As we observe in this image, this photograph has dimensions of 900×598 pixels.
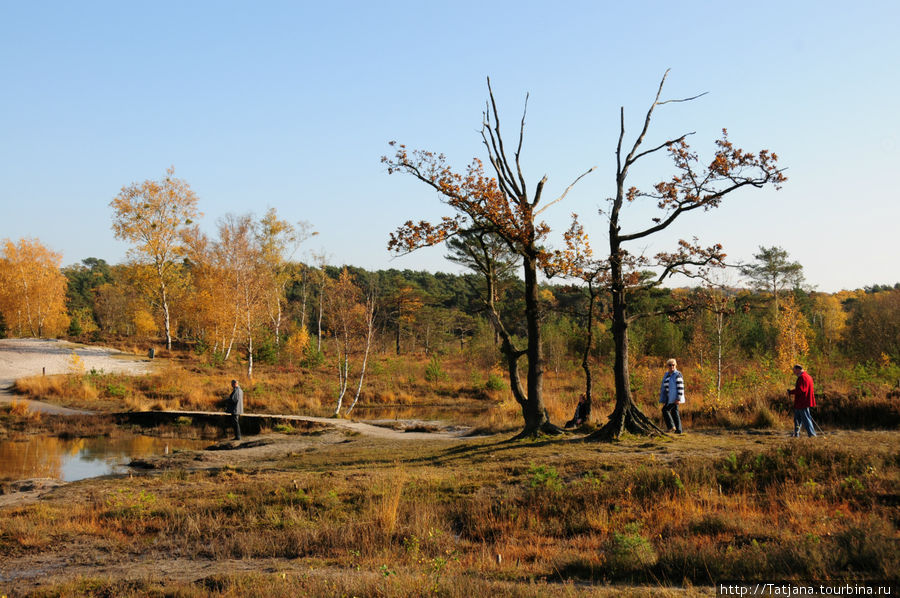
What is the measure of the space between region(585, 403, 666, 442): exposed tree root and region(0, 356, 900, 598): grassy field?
0.76m

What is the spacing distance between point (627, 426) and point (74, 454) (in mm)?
17340

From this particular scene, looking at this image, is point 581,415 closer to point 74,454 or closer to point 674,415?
point 674,415

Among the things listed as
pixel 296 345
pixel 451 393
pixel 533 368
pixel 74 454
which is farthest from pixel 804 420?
pixel 296 345

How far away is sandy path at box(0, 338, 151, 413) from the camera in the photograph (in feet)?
125

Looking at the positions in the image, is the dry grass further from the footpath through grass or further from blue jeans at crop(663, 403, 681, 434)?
the footpath through grass

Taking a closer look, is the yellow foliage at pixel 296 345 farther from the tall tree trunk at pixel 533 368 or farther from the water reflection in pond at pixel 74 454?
the tall tree trunk at pixel 533 368

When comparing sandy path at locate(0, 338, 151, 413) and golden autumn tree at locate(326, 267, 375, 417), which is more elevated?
golden autumn tree at locate(326, 267, 375, 417)

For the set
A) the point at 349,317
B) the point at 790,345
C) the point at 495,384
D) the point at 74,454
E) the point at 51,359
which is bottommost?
the point at 74,454

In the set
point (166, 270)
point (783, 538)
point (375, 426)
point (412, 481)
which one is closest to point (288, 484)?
point (412, 481)

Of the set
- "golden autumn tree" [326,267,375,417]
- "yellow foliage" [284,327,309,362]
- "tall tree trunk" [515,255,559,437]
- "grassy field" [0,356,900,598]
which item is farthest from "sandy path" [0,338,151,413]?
"tall tree trunk" [515,255,559,437]

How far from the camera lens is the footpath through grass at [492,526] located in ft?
20.8

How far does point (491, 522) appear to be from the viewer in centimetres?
931

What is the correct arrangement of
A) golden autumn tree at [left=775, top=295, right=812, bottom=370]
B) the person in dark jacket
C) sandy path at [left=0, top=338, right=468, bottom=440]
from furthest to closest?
golden autumn tree at [left=775, top=295, right=812, bottom=370]
sandy path at [left=0, top=338, right=468, bottom=440]
the person in dark jacket

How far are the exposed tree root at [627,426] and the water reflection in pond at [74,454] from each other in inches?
509
